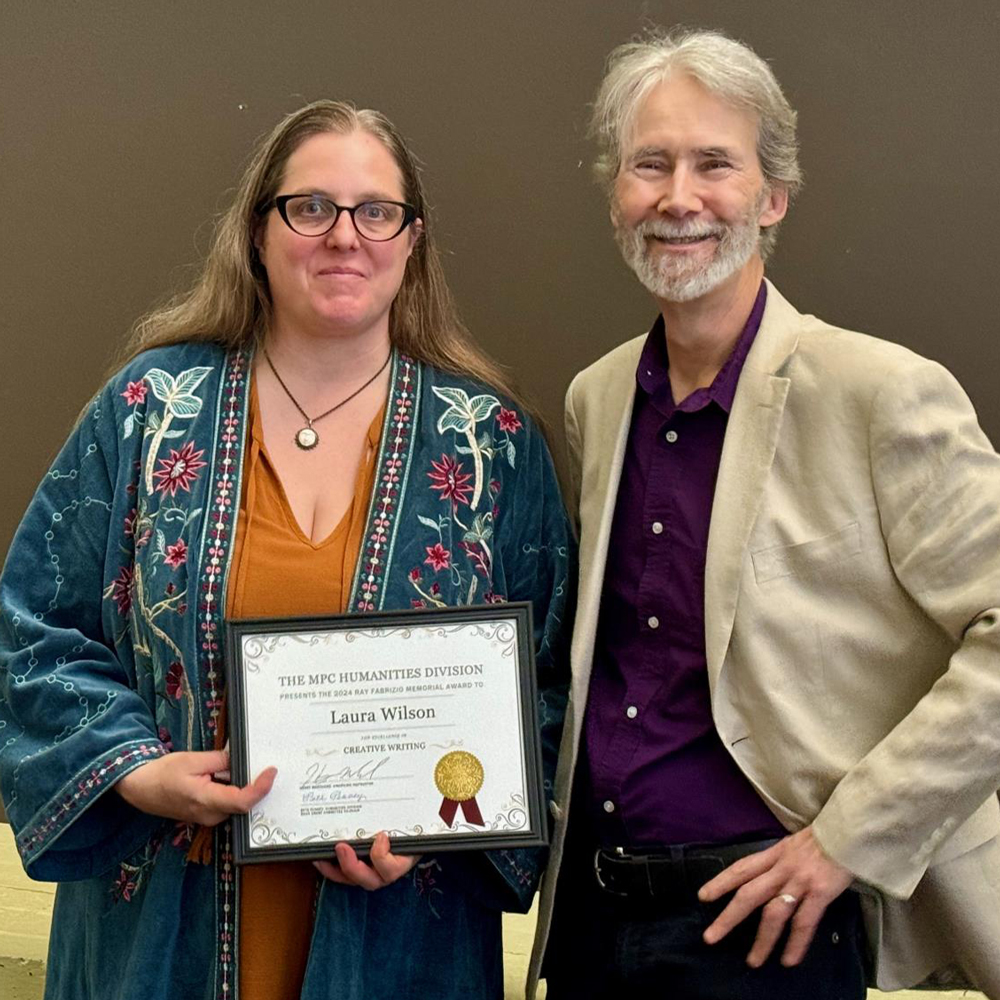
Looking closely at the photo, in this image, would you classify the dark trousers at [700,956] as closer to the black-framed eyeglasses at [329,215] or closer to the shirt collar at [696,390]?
the shirt collar at [696,390]

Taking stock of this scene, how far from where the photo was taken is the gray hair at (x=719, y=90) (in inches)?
70.9

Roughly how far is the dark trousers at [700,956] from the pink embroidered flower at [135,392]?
2.97ft

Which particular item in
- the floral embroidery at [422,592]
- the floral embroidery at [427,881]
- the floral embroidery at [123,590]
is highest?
the floral embroidery at [422,592]

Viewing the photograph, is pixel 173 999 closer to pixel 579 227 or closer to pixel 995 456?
pixel 995 456

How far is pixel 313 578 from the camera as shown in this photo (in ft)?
5.98

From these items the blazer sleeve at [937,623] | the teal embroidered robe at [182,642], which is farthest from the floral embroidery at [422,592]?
the blazer sleeve at [937,623]

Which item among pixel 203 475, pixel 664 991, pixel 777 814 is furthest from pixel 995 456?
pixel 203 475

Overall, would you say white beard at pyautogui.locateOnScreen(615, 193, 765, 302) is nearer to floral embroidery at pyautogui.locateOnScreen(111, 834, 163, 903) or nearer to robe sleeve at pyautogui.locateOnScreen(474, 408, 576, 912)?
robe sleeve at pyautogui.locateOnScreen(474, 408, 576, 912)

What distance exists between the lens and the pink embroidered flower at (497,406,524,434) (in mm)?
1991

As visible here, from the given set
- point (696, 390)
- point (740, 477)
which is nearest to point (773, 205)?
point (696, 390)

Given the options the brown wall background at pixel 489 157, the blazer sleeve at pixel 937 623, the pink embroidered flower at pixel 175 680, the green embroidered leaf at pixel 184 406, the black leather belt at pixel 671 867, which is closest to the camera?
the blazer sleeve at pixel 937 623

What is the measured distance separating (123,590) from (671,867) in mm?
800

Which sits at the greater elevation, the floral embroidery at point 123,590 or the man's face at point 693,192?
the man's face at point 693,192

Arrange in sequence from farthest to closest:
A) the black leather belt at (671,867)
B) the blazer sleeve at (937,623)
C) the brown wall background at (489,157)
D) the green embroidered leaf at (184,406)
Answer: the brown wall background at (489,157) < the green embroidered leaf at (184,406) < the black leather belt at (671,867) < the blazer sleeve at (937,623)
